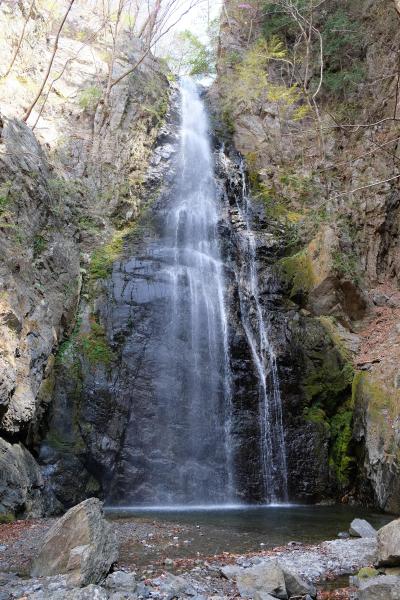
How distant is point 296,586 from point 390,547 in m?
1.26

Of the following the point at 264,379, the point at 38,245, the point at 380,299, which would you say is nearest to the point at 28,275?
the point at 38,245

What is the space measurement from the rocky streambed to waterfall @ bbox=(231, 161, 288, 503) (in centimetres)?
415

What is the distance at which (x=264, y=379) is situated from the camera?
39.2ft

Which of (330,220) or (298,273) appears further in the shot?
(330,220)

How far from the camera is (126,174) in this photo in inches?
655

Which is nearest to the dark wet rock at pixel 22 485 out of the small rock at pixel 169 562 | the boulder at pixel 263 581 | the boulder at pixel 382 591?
the small rock at pixel 169 562

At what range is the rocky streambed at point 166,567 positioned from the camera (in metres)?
4.52

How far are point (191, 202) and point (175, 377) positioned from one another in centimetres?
747

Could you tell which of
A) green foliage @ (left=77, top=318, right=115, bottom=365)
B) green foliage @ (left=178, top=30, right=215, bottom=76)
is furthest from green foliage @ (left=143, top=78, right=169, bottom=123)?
green foliage @ (left=77, top=318, right=115, bottom=365)

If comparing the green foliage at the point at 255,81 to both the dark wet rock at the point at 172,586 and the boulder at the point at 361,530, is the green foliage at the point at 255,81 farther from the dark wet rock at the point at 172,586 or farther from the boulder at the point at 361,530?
the dark wet rock at the point at 172,586

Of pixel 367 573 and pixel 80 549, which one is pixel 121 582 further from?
pixel 367 573

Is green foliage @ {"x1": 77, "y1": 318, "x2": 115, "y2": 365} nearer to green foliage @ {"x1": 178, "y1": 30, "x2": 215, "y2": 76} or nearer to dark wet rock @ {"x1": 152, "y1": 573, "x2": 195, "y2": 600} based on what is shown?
dark wet rock @ {"x1": 152, "y1": 573, "x2": 195, "y2": 600}

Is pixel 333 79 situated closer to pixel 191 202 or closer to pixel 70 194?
pixel 191 202

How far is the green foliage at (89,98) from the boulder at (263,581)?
1635cm
